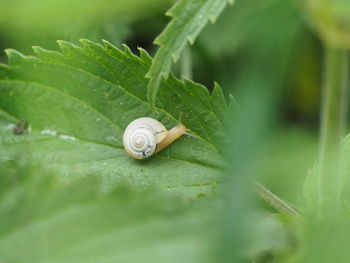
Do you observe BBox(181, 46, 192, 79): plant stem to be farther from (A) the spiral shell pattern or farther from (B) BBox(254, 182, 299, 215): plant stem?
(B) BBox(254, 182, 299, 215): plant stem

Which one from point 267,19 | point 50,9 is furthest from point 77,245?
point 267,19

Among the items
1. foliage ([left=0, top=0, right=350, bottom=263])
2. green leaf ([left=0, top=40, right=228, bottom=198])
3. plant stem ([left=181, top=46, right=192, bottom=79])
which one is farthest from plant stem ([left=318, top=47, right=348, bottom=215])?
plant stem ([left=181, top=46, right=192, bottom=79])

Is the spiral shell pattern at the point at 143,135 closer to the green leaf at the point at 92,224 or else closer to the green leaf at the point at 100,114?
the green leaf at the point at 100,114

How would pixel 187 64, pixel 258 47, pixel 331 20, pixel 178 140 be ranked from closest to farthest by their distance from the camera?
1. pixel 331 20
2. pixel 178 140
3. pixel 187 64
4. pixel 258 47

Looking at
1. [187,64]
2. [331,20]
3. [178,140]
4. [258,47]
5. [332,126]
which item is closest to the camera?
[331,20]

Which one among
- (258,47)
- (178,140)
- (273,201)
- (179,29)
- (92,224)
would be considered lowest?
(273,201)

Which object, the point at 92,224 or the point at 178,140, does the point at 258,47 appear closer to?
the point at 178,140

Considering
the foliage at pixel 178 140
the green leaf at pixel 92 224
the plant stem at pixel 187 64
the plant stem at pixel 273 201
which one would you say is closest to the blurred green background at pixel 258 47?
the foliage at pixel 178 140

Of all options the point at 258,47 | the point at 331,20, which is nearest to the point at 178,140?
the point at 331,20
